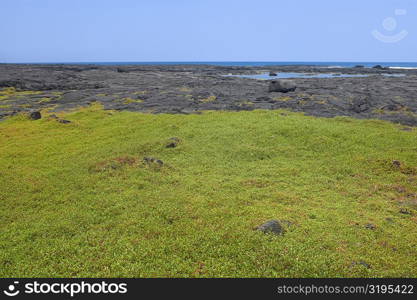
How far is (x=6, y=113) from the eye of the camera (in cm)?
4791

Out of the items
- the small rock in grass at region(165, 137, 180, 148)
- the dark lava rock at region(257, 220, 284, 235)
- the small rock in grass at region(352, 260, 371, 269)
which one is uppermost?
the small rock in grass at region(165, 137, 180, 148)

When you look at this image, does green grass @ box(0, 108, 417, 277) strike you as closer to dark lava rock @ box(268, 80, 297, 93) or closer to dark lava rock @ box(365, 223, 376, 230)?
dark lava rock @ box(365, 223, 376, 230)

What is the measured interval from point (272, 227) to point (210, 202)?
450 cm

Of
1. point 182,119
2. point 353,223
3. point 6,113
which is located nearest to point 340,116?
point 182,119

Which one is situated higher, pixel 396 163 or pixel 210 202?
pixel 396 163

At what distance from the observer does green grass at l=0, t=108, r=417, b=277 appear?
480 inches

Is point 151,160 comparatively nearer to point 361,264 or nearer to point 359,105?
point 361,264

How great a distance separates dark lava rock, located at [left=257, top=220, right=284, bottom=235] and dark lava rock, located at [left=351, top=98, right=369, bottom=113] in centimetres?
3817

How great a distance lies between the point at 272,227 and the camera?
47.0 ft

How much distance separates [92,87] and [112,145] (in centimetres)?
5732

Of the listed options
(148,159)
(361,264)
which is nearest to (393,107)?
(148,159)

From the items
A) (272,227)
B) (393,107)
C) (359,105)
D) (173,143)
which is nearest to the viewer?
(272,227)

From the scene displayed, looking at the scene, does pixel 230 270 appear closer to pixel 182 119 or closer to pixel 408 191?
pixel 408 191

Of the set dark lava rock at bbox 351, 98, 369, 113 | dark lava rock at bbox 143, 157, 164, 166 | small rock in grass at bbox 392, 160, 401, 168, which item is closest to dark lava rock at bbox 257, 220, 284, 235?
dark lava rock at bbox 143, 157, 164, 166
